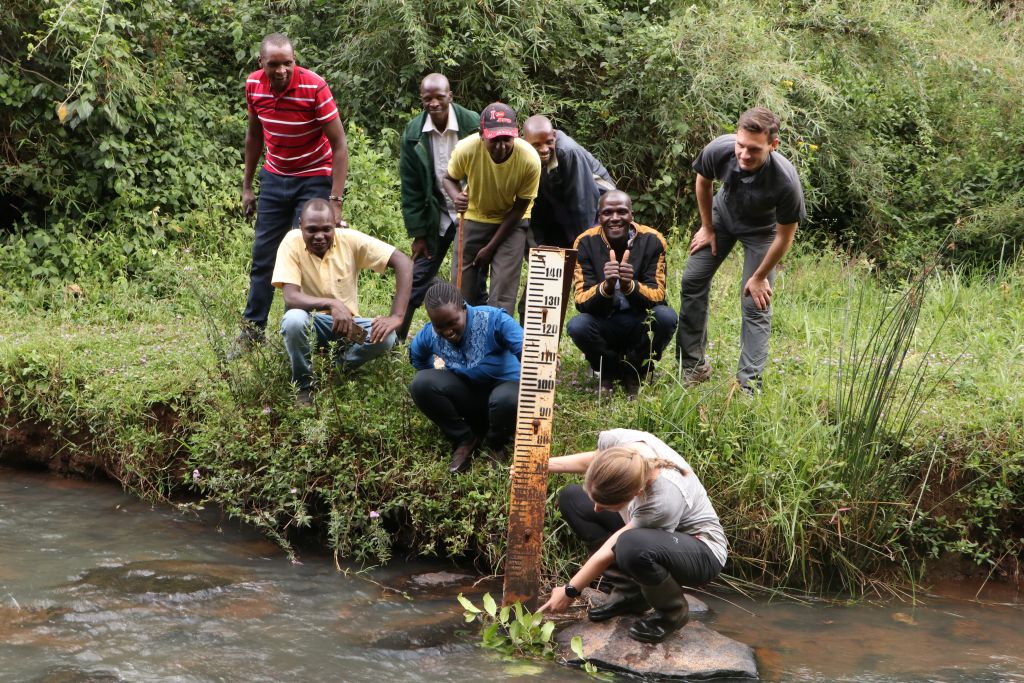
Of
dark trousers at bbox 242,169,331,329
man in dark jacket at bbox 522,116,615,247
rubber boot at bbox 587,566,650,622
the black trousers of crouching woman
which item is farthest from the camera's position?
dark trousers at bbox 242,169,331,329

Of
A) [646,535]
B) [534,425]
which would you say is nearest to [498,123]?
[534,425]

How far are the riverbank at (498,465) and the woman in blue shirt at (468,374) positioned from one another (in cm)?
20

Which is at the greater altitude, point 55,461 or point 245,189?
point 245,189

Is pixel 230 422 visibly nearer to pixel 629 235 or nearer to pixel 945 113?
pixel 629 235

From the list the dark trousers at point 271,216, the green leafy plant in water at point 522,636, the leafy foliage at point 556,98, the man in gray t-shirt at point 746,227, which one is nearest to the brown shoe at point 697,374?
the man in gray t-shirt at point 746,227

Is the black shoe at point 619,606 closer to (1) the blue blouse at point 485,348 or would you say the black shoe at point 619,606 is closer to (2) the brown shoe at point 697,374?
(1) the blue blouse at point 485,348

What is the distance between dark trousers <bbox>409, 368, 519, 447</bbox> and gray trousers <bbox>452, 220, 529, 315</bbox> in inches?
37.6

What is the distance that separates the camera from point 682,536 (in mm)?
4500

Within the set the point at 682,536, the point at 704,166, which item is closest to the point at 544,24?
the point at 704,166

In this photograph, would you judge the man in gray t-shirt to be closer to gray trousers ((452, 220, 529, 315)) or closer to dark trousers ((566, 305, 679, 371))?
dark trousers ((566, 305, 679, 371))

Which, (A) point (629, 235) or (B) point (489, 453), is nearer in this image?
(B) point (489, 453)

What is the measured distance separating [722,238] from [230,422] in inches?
122

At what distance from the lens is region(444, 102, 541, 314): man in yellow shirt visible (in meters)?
6.11

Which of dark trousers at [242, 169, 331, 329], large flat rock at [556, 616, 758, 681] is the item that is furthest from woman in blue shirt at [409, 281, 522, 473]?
dark trousers at [242, 169, 331, 329]
